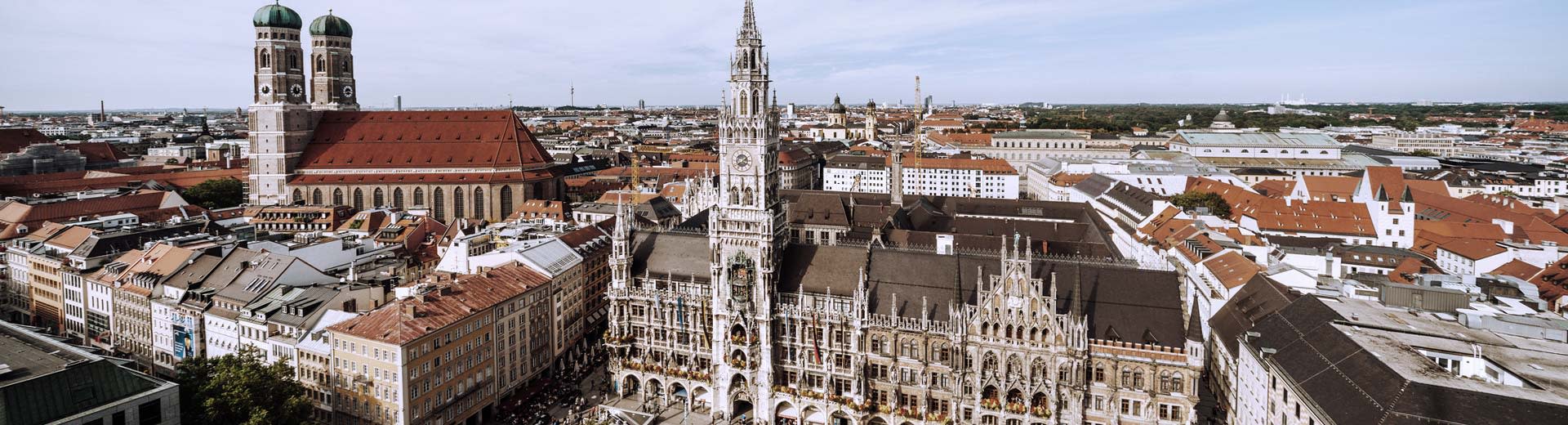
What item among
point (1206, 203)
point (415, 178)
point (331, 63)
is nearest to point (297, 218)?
point (415, 178)

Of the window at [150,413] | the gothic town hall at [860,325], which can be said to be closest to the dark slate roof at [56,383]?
the window at [150,413]

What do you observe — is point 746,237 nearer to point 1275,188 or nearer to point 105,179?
point 1275,188

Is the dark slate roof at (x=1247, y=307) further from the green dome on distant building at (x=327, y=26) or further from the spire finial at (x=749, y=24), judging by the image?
the green dome on distant building at (x=327, y=26)

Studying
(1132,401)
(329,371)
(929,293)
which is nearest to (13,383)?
(329,371)

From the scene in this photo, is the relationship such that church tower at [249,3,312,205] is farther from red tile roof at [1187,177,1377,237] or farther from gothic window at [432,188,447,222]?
red tile roof at [1187,177,1377,237]

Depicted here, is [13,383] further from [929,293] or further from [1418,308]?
[1418,308]
